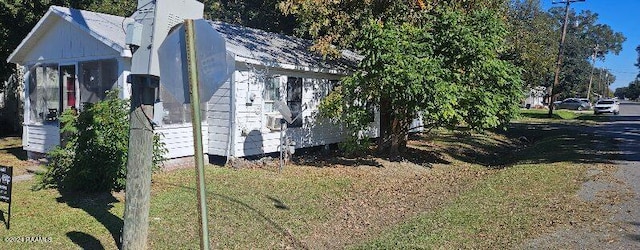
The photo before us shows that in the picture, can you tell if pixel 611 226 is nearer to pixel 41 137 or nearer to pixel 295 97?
pixel 295 97

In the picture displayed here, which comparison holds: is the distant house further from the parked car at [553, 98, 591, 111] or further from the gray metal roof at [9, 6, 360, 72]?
the parked car at [553, 98, 591, 111]

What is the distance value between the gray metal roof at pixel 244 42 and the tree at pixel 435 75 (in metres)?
1.70

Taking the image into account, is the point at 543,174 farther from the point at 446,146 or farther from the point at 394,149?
the point at 446,146

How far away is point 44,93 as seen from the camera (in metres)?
11.5

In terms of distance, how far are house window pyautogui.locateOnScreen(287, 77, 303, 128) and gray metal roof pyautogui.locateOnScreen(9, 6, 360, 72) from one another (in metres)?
0.46

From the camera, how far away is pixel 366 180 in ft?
33.5

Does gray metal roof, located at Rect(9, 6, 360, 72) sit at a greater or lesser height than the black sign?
greater

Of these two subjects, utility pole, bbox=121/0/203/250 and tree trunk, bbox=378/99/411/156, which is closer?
utility pole, bbox=121/0/203/250

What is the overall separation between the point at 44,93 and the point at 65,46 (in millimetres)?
1361

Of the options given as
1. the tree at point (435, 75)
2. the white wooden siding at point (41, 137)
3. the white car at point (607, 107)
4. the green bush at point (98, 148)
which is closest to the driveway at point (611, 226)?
the tree at point (435, 75)

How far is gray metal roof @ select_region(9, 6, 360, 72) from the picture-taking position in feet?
33.3

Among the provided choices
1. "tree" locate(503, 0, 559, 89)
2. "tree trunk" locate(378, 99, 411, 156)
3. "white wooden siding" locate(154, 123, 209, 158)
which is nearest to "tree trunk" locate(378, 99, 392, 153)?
"tree trunk" locate(378, 99, 411, 156)

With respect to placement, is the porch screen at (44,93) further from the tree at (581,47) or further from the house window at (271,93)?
the tree at (581,47)

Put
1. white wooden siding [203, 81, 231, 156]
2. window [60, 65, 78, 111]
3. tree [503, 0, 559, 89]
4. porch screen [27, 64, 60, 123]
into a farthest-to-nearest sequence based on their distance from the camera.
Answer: tree [503, 0, 559, 89] → porch screen [27, 64, 60, 123] → window [60, 65, 78, 111] → white wooden siding [203, 81, 231, 156]
